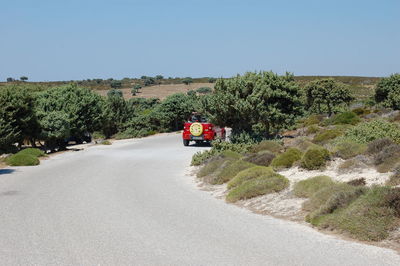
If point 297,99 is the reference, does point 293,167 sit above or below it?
below

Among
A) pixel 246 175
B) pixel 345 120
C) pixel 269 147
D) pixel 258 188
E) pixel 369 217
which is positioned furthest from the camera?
pixel 345 120

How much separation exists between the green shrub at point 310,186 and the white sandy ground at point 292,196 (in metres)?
0.15

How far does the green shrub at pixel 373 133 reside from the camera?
742 inches

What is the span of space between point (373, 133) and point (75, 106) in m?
24.1

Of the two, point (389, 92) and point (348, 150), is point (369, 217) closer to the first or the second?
point (348, 150)

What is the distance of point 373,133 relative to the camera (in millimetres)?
19094

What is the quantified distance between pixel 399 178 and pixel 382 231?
366 cm

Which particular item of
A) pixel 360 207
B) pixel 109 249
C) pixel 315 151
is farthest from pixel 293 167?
pixel 109 249

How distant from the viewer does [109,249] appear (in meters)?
7.85

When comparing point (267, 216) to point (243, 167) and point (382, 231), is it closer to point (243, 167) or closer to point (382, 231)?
point (382, 231)

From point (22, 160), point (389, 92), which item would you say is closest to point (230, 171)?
point (22, 160)

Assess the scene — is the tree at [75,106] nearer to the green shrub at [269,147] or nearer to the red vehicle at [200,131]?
the red vehicle at [200,131]

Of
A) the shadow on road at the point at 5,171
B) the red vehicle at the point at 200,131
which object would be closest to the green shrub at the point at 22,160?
the shadow on road at the point at 5,171

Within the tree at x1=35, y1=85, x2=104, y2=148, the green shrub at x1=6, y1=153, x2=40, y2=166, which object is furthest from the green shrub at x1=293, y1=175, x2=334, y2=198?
the tree at x1=35, y1=85, x2=104, y2=148
